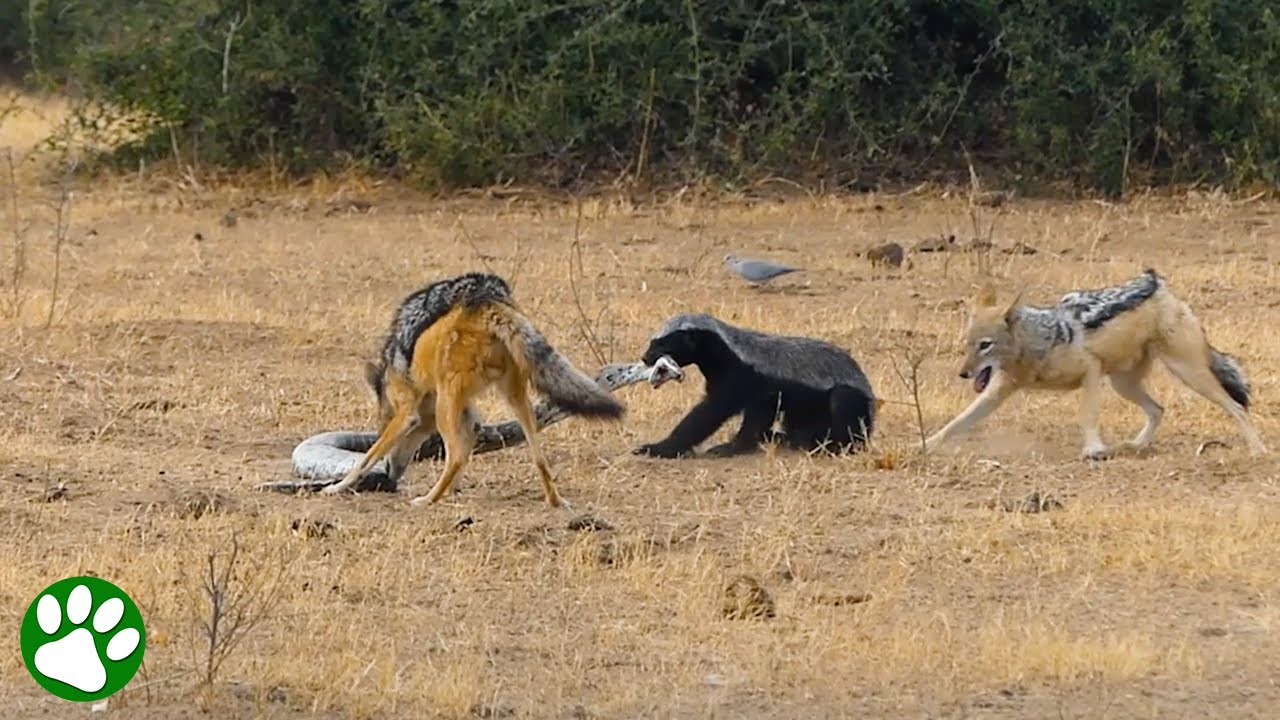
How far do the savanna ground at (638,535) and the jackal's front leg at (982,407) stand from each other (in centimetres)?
13

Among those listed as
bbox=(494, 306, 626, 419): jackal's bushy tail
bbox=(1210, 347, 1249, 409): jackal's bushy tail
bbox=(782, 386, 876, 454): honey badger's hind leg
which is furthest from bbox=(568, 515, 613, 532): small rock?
bbox=(1210, 347, 1249, 409): jackal's bushy tail

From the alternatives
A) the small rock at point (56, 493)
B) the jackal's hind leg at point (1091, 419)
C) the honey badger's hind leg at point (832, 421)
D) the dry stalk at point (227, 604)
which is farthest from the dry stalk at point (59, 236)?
the jackal's hind leg at point (1091, 419)

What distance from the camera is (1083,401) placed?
10.3 meters

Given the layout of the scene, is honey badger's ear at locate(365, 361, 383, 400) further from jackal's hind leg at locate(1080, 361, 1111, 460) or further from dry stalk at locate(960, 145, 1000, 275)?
dry stalk at locate(960, 145, 1000, 275)

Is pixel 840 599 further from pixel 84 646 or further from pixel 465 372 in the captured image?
pixel 84 646

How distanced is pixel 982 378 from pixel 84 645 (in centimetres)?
536

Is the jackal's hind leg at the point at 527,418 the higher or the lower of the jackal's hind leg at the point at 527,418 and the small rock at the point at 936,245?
the higher

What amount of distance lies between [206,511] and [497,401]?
2978 millimetres

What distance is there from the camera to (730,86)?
20875 millimetres

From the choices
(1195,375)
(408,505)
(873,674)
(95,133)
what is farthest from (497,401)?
(95,133)

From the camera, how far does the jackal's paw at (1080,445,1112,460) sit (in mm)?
10188

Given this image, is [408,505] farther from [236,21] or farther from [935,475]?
[236,21]

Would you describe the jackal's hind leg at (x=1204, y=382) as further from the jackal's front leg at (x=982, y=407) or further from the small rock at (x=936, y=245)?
the small rock at (x=936, y=245)

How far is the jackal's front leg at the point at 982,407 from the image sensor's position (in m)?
10.4
